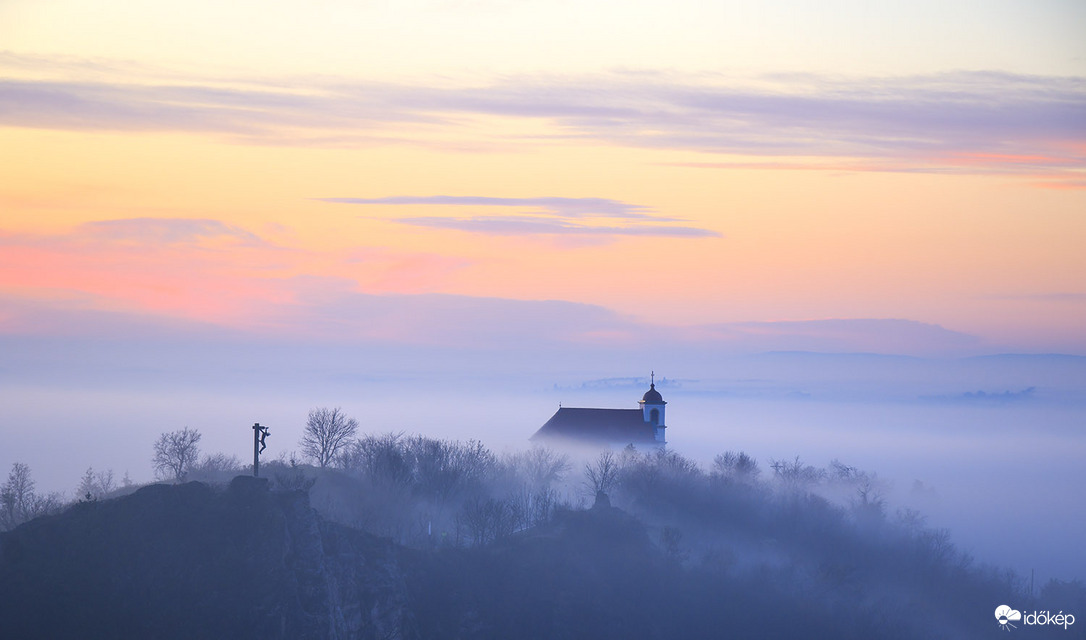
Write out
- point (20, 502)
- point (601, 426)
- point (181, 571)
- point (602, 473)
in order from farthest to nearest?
1. point (601, 426)
2. point (602, 473)
3. point (20, 502)
4. point (181, 571)

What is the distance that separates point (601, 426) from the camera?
379ft

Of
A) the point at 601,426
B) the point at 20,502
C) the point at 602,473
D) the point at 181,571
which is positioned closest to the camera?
the point at 181,571

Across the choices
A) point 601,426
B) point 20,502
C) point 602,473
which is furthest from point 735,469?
point 20,502

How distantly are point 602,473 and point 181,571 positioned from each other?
169ft

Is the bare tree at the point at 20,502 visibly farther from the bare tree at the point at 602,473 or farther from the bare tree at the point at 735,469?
the bare tree at the point at 735,469

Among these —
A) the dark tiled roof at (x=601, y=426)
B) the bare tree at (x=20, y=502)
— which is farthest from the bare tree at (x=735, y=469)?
the bare tree at (x=20, y=502)

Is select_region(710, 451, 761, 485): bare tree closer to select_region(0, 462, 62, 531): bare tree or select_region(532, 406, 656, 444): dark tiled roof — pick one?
select_region(532, 406, 656, 444): dark tiled roof

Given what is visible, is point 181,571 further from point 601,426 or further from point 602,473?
point 601,426

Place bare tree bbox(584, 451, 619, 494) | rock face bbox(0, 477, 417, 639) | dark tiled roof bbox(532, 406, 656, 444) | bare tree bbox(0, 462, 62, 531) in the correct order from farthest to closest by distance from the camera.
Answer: dark tiled roof bbox(532, 406, 656, 444) → bare tree bbox(584, 451, 619, 494) → bare tree bbox(0, 462, 62, 531) → rock face bbox(0, 477, 417, 639)

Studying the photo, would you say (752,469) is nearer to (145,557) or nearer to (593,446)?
(593,446)

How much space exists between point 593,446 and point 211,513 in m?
63.7

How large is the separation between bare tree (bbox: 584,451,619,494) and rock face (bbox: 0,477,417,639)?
133 feet

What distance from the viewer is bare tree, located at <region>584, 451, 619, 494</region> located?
313ft

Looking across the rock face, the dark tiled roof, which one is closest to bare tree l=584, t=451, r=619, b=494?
the dark tiled roof
